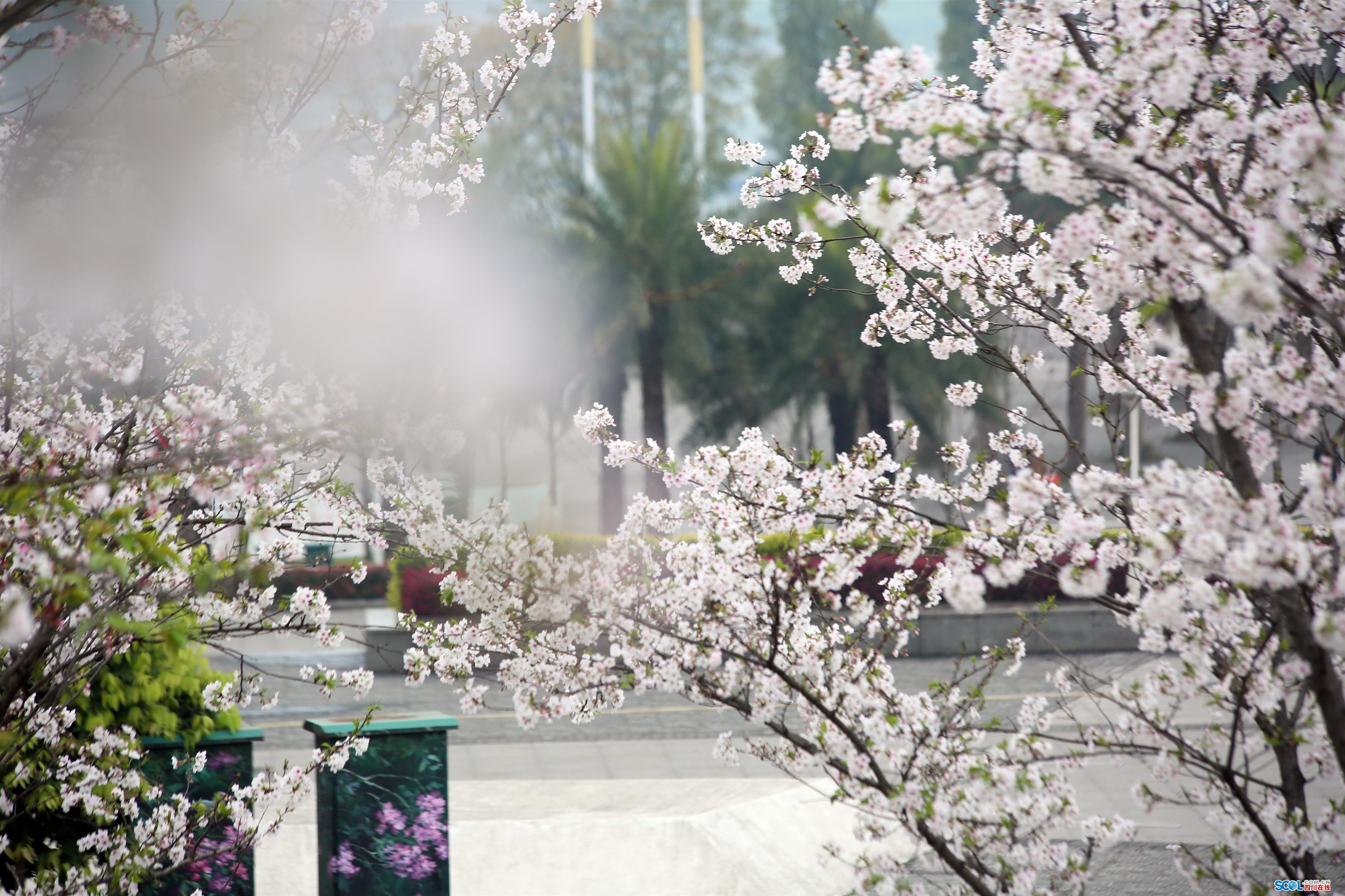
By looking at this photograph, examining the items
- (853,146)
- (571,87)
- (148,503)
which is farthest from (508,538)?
(571,87)

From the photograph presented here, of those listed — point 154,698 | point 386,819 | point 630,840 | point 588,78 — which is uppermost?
point 588,78

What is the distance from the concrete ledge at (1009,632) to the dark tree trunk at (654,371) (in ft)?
21.2

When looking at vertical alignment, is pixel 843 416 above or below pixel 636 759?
above

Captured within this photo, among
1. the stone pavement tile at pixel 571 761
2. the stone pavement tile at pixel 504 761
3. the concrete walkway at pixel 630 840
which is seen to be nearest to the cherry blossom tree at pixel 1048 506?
the concrete walkway at pixel 630 840

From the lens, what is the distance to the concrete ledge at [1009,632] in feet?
41.7

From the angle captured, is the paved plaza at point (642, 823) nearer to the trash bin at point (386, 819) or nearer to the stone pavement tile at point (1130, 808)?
the stone pavement tile at point (1130, 808)

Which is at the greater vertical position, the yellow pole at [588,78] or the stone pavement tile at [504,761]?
the yellow pole at [588,78]

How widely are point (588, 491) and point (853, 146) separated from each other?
41.4m

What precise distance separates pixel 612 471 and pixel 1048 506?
1803 centimetres

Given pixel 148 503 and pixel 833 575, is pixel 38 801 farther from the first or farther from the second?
pixel 833 575

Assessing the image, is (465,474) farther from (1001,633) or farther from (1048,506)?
(1048,506)

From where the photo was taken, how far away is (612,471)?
68.9 ft

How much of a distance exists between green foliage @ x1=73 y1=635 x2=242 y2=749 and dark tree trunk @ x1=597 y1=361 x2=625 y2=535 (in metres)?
14.2

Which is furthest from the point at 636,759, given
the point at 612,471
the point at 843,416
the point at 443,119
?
the point at 843,416
